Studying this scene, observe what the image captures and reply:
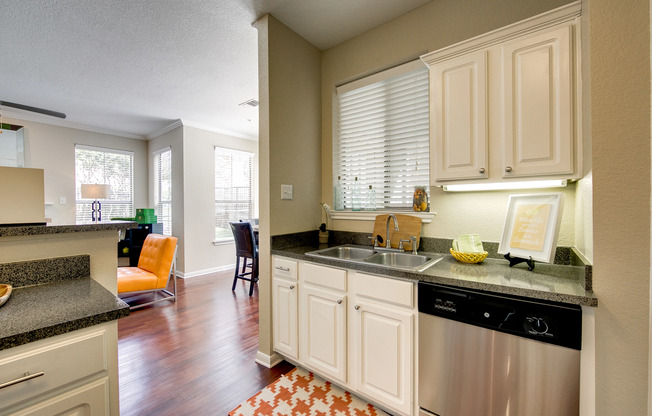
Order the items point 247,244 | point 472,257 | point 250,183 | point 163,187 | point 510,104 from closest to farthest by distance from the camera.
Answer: point 510,104, point 472,257, point 247,244, point 163,187, point 250,183

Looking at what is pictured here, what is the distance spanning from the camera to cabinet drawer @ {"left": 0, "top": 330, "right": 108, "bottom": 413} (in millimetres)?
746

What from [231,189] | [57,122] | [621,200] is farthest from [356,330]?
[57,122]

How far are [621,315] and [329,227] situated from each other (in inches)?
76.1

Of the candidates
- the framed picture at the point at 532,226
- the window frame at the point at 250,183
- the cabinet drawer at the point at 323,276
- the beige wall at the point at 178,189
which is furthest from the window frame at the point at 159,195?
the framed picture at the point at 532,226

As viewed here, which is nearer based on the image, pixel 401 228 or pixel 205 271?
pixel 401 228

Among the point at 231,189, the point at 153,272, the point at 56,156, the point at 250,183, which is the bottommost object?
the point at 153,272

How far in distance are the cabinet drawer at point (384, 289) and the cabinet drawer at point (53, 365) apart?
120cm

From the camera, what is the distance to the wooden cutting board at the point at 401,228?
2004mm

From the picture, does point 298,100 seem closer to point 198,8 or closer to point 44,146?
point 198,8

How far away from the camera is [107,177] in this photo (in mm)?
5176

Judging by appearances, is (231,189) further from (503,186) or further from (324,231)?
(503,186)

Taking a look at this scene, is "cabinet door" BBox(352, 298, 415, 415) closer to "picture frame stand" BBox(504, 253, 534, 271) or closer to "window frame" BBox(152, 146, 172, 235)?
"picture frame stand" BBox(504, 253, 534, 271)

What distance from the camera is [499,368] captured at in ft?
3.92

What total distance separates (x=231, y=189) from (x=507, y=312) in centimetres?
514
